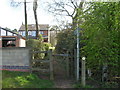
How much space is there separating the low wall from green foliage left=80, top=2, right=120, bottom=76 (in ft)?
7.98

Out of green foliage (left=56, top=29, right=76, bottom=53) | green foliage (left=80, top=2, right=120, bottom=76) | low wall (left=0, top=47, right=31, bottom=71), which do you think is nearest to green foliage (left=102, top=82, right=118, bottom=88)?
green foliage (left=80, top=2, right=120, bottom=76)

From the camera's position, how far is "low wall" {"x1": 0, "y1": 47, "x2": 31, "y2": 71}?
468cm

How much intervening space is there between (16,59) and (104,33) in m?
3.39

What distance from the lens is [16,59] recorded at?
4.74 meters

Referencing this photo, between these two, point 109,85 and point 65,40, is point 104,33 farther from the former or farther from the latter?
point 65,40

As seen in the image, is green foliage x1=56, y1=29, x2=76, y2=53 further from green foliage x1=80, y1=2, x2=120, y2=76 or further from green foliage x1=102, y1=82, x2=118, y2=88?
green foliage x1=102, y1=82, x2=118, y2=88

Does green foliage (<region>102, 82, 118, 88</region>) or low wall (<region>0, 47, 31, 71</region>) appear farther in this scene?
low wall (<region>0, 47, 31, 71</region>)

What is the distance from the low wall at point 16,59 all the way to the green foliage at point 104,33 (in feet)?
7.98

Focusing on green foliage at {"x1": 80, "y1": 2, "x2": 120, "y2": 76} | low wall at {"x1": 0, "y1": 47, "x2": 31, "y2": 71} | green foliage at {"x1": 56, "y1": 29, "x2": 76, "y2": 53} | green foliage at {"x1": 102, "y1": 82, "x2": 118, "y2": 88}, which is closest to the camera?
green foliage at {"x1": 80, "y1": 2, "x2": 120, "y2": 76}

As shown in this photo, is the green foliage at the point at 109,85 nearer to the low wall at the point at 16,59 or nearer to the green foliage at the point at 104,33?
the green foliage at the point at 104,33

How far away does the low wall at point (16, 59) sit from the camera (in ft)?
15.3

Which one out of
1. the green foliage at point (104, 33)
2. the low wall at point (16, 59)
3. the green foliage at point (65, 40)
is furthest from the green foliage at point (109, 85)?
the low wall at point (16, 59)

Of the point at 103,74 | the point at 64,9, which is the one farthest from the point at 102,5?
the point at 64,9

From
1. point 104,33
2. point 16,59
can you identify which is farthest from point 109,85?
point 16,59
